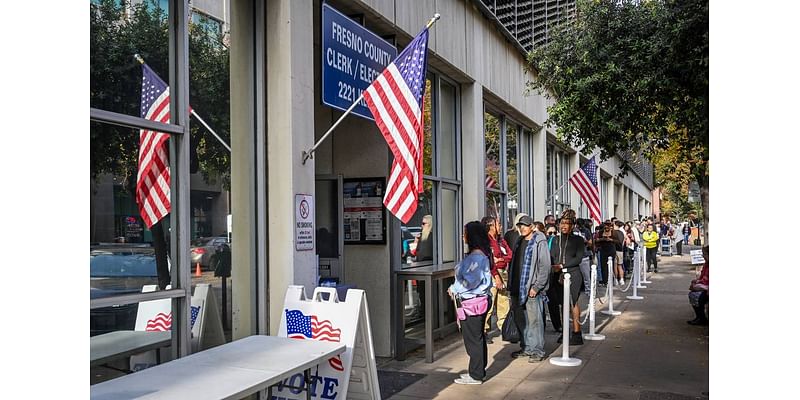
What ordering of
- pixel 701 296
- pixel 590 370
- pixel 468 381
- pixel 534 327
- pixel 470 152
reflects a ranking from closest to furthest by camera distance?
pixel 468 381 → pixel 590 370 → pixel 534 327 → pixel 701 296 → pixel 470 152

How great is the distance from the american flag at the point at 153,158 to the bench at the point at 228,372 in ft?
3.91

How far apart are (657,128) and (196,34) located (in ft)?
23.8

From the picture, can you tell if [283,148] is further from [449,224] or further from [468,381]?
[449,224]

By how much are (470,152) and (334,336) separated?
7433 millimetres

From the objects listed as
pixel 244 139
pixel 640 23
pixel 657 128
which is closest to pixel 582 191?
pixel 657 128

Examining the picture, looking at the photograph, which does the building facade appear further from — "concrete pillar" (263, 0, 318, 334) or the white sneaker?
the white sneaker

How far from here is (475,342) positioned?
25.8 feet

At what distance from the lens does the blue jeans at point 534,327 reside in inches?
361

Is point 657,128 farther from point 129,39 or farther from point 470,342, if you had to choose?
point 129,39

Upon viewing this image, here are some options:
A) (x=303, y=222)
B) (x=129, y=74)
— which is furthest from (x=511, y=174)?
(x=129, y=74)

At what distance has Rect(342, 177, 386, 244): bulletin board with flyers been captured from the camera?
9406 mm

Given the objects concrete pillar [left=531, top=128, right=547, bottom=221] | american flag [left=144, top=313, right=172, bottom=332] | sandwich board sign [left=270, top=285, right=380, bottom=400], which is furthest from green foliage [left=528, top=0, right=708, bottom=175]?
concrete pillar [left=531, top=128, right=547, bottom=221]

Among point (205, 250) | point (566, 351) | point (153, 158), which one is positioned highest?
point (153, 158)

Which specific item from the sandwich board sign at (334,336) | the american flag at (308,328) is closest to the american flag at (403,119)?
the sandwich board sign at (334,336)
